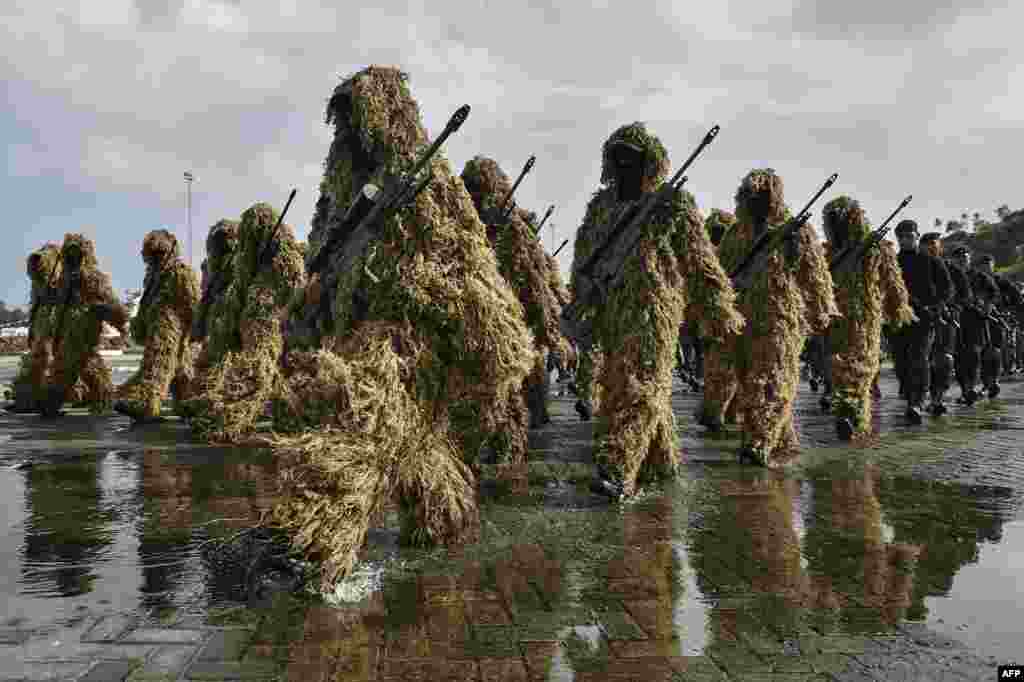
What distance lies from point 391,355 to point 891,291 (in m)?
8.58

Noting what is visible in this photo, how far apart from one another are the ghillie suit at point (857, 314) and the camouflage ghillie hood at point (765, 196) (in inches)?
66.8

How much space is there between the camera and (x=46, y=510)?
20.3 feet

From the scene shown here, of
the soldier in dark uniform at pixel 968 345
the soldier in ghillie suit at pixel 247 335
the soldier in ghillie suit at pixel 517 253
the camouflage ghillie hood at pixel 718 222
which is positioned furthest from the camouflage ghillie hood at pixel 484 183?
the soldier in dark uniform at pixel 968 345

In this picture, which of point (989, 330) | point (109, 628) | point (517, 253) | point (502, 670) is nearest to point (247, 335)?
point (517, 253)

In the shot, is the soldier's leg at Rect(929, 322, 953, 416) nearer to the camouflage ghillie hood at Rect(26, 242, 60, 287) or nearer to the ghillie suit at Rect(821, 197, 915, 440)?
the ghillie suit at Rect(821, 197, 915, 440)

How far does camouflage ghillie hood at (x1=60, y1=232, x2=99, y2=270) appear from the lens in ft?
43.0

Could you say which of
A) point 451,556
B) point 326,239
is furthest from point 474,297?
point 451,556

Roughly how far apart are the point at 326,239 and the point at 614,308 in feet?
8.22

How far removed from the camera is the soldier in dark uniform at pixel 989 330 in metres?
17.1

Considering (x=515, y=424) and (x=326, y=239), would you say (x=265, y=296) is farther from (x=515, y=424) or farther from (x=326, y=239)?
(x=326, y=239)

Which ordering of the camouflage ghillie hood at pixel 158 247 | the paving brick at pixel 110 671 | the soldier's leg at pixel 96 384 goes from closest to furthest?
the paving brick at pixel 110 671, the camouflage ghillie hood at pixel 158 247, the soldier's leg at pixel 96 384

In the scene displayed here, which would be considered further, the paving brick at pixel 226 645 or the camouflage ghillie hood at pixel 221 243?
the camouflage ghillie hood at pixel 221 243

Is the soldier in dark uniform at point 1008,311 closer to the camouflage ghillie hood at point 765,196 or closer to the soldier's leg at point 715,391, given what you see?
the soldier's leg at point 715,391

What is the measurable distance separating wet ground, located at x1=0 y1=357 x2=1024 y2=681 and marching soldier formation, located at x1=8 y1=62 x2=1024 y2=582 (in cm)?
46
